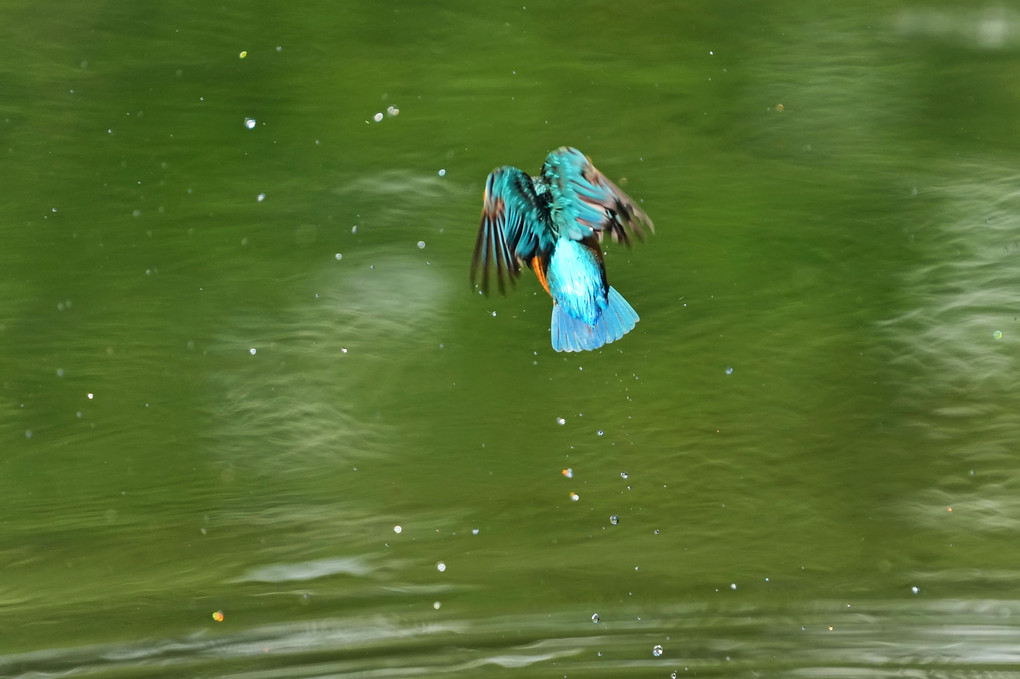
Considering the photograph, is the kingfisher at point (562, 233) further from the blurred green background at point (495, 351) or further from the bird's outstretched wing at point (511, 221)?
the blurred green background at point (495, 351)

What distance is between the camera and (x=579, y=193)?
1.29 metres

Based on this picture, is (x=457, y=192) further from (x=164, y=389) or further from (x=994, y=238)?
(x=994, y=238)

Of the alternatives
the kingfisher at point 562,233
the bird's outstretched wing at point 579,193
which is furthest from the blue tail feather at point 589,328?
the bird's outstretched wing at point 579,193

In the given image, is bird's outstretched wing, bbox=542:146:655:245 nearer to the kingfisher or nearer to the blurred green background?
the kingfisher

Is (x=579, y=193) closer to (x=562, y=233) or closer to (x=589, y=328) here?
(x=562, y=233)

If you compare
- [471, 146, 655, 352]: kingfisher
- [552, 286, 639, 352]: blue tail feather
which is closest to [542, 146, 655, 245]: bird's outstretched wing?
[471, 146, 655, 352]: kingfisher

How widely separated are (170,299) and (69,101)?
1.08 ft

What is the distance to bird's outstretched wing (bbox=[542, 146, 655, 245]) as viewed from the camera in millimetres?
1281

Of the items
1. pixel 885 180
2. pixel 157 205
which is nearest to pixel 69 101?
pixel 157 205

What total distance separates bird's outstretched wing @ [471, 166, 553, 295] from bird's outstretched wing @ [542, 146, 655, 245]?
0.10ft

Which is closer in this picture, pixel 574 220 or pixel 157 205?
pixel 574 220

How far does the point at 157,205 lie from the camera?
1496 millimetres

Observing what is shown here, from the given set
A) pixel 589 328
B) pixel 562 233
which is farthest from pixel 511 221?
pixel 589 328

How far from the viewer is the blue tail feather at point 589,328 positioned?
1354 millimetres
